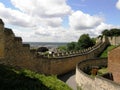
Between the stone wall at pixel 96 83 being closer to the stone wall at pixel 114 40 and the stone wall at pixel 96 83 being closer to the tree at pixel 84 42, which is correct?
the stone wall at pixel 114 40

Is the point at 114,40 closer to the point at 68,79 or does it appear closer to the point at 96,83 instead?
the point at 68,79

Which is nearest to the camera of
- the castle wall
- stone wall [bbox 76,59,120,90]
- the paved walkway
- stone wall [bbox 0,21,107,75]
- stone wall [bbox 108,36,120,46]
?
stone wall [bbox 76,59,120,90]

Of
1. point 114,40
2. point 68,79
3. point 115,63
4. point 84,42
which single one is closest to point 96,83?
point 68,79

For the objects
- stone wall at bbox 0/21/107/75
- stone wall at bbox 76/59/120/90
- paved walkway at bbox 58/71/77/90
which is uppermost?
stone wall at bbox 0/21/107/75

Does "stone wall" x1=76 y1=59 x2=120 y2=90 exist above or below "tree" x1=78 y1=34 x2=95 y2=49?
below

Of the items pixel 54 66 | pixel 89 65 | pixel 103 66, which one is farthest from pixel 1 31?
pixel 103 66

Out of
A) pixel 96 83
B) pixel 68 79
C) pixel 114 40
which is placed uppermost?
pixel 114 40

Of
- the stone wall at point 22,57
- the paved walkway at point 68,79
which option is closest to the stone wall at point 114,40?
the paved walkway at point 68,79

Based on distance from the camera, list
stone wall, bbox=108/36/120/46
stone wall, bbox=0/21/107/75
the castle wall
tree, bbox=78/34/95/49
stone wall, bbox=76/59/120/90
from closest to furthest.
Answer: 1. stone wall, bbox=76/59/120/90
2. stone wall, bbox=0/21/107/75
3. the castle wall
4. stone wall, bbox=108/36/120/46
5. tree, bbox=78/34/95/49

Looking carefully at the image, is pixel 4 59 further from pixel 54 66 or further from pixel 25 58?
pixel 54 66

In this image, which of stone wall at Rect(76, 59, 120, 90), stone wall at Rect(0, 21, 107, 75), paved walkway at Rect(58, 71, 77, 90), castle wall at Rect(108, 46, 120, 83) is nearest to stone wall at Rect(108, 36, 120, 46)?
paved walkway at Rect(58, 71, 77, 90)

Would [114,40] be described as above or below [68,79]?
above

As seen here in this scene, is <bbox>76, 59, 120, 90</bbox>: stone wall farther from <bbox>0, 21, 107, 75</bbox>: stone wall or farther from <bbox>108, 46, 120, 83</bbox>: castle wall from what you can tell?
<bbox>108, 46, 120, 83</bbox>: castle wall

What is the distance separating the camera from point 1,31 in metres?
17.0
